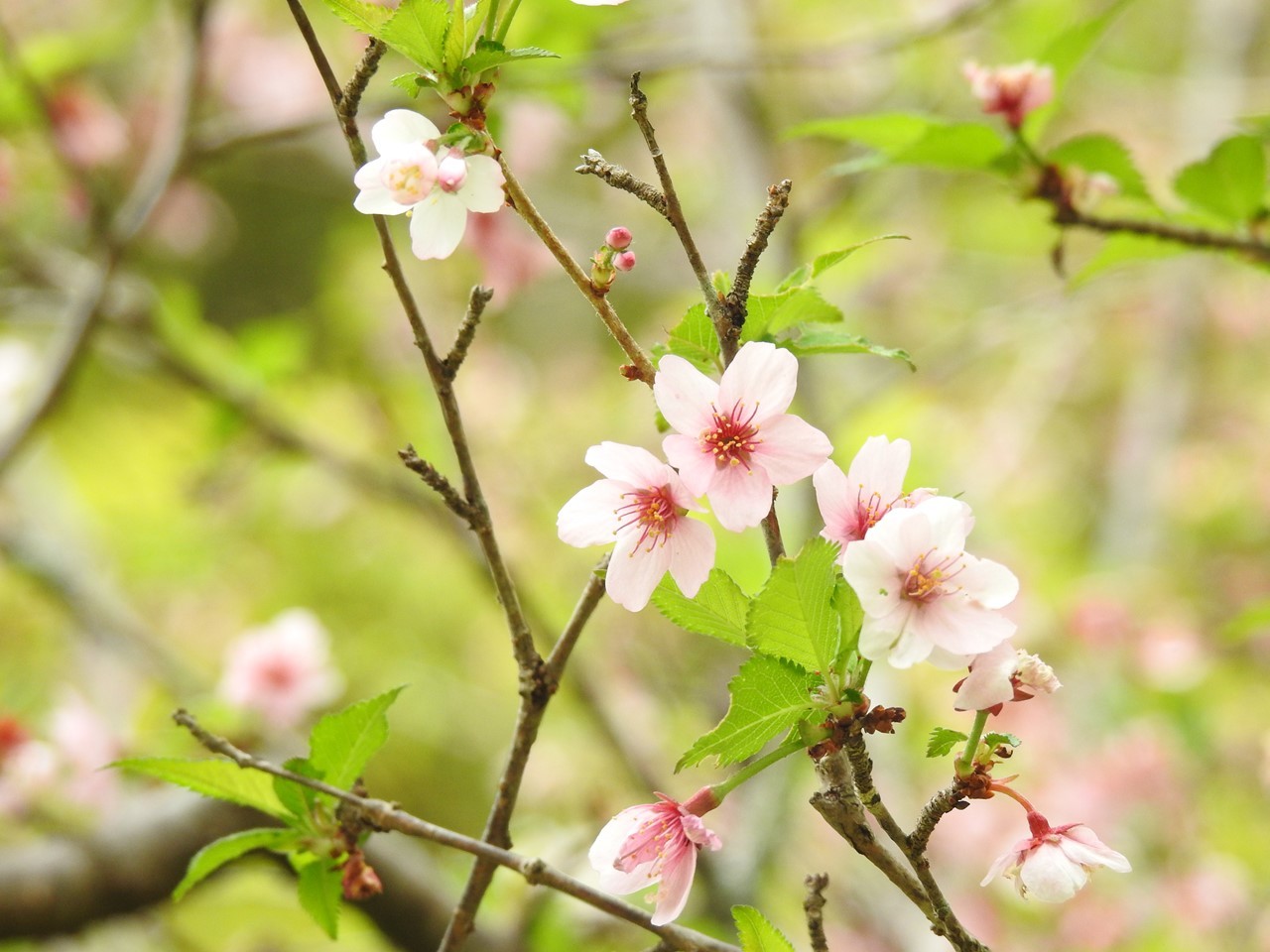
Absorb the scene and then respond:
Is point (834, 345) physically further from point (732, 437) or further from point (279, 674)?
point (279, 674)

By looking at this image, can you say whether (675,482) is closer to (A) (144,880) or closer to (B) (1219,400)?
(A) (144,880)

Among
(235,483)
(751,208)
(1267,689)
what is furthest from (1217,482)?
(235,483)

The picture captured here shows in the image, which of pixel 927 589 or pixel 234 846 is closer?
pixel 927 589

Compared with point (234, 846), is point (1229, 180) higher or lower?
higher

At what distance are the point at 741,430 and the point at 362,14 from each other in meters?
0.25

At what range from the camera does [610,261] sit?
1.44ft

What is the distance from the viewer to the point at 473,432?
96.1 inches

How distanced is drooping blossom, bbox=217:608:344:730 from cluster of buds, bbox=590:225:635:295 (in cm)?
92

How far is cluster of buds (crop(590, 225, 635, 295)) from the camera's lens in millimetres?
432

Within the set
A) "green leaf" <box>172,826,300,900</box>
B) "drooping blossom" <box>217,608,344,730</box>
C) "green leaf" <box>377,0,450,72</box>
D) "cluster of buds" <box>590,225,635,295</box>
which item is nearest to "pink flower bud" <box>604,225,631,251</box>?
"cluster of buds" <box>590,225,635,295</box>

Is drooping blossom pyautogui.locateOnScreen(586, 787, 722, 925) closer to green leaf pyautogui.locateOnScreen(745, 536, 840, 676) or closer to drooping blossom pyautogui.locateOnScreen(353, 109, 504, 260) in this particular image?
green leaf pyautogui.locateOnScreen(745, 536, 840, 676)

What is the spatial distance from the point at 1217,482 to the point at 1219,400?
894 millimetres

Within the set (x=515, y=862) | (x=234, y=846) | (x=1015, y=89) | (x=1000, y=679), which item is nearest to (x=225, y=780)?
(x=234, y=846)

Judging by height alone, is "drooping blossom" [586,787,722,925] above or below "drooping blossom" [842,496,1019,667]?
below
